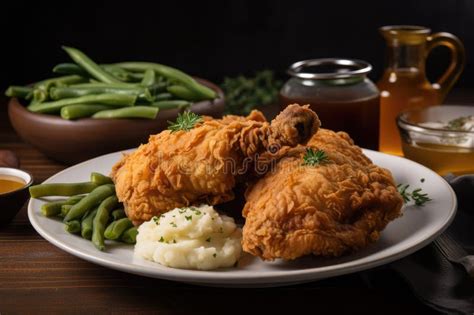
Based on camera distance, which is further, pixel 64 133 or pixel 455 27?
pixel 455 27

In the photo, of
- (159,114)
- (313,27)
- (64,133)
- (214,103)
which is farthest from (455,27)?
(64,133)

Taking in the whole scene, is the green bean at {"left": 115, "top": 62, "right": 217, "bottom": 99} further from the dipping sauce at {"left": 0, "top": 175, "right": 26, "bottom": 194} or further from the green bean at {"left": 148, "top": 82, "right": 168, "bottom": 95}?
the dipping sauce at {"left": 0, "top": 175, "right": 26, "bottom": 194}

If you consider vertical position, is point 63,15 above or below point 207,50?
above

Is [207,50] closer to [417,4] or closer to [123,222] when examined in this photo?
[417,4]

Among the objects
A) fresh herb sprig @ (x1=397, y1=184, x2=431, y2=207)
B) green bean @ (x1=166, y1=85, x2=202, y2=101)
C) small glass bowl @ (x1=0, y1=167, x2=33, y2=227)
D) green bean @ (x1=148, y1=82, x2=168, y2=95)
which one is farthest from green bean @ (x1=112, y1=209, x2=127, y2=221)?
green bean @ (x1=166, y1=85, x2=202, y2=101)

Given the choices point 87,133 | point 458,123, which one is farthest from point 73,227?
point 458,123

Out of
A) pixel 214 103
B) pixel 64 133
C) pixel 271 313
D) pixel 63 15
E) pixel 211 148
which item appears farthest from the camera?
pixel 63 15
